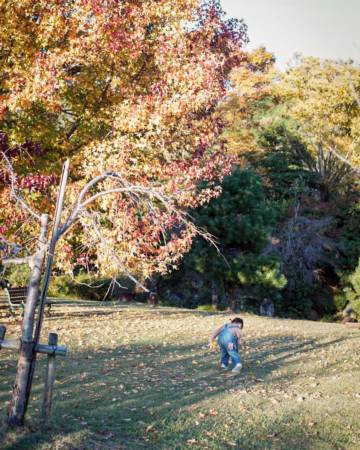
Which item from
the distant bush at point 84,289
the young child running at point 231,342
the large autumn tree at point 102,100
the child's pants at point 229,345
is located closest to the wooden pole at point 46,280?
the large autumn tree at point 102,100

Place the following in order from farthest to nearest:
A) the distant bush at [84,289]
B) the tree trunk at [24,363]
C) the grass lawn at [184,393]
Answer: the distant bush at [84,289] → the grass lawn at [184,393] → the tree trunk at [24,363]

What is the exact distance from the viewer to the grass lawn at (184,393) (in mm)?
6504

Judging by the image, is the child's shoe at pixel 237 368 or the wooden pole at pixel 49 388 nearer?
the wooden pole at pixel 49 388

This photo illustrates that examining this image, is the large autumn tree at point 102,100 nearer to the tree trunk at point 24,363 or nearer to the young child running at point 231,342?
the young child running at point 231,342

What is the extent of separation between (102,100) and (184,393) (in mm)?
7368

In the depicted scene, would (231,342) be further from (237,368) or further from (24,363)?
(24,363)

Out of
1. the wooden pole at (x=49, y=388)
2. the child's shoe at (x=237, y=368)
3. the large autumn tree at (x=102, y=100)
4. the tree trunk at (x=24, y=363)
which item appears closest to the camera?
the tree trunk at (x=24, y=363)

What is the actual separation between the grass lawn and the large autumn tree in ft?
6.55

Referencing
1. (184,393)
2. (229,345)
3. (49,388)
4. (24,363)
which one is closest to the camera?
(24,363)

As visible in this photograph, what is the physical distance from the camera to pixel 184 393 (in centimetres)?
843

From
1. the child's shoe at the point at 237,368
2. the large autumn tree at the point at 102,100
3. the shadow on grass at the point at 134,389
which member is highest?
the large autumn tree at the point at 102,100

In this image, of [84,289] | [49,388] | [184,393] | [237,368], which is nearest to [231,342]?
[237,368]

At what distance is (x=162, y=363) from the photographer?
1053 centimetres

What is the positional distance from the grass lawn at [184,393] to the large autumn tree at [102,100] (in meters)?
2.00
